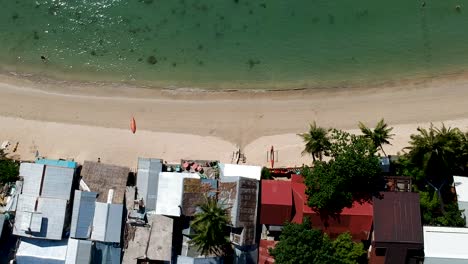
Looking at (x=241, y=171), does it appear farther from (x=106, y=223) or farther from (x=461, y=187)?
(x=461, y=187)

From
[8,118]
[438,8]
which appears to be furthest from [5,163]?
[438,8]

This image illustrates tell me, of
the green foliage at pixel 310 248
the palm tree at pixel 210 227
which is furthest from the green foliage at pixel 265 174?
the green foliage at pixel 310 248

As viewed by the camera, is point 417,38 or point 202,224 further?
point 417,38

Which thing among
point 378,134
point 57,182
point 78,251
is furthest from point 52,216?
point 378,134

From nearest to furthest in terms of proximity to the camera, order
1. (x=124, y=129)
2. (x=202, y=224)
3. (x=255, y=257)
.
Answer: (x=202, y=224), (x=255, y=257), (x=124, y=129)

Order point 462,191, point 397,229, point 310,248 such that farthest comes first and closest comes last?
1. point 462,191
2. point 397,229
3. point 310,248

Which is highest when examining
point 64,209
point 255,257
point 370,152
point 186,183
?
point 370,152

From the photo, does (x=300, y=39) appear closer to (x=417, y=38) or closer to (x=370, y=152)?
(x=417, y=38)
